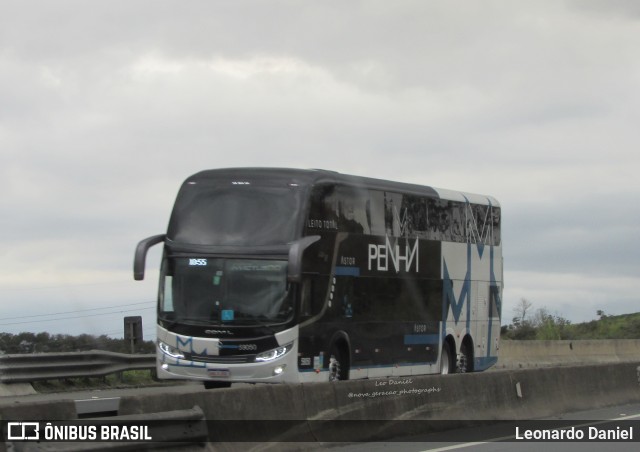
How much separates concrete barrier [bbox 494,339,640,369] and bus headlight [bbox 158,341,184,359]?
18.3 metres

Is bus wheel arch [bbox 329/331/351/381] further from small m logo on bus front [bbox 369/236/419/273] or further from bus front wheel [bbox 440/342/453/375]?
bus front wheel [bbox 440/342/453/375]

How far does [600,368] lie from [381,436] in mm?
7234

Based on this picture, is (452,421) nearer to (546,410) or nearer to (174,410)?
(546,410)

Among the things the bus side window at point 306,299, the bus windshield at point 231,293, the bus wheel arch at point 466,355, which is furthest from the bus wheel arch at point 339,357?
the bus wheel arch at point 466,355

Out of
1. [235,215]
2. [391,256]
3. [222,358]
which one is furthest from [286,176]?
[391,256]

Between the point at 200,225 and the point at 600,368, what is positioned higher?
the point at 200,225

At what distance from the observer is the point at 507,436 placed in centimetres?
1536

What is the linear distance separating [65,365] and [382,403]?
10.8 meters

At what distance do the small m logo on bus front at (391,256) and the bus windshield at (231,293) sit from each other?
11.2 ft

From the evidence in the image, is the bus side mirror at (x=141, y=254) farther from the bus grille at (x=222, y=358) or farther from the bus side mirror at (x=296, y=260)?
the bus side mirror at (x=296, y=260)

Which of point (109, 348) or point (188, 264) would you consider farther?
point (109, 348)

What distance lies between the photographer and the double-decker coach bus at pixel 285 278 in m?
20.9

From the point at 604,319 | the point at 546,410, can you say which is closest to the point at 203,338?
the point at 546,410

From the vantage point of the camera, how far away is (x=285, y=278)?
68.4 ft
